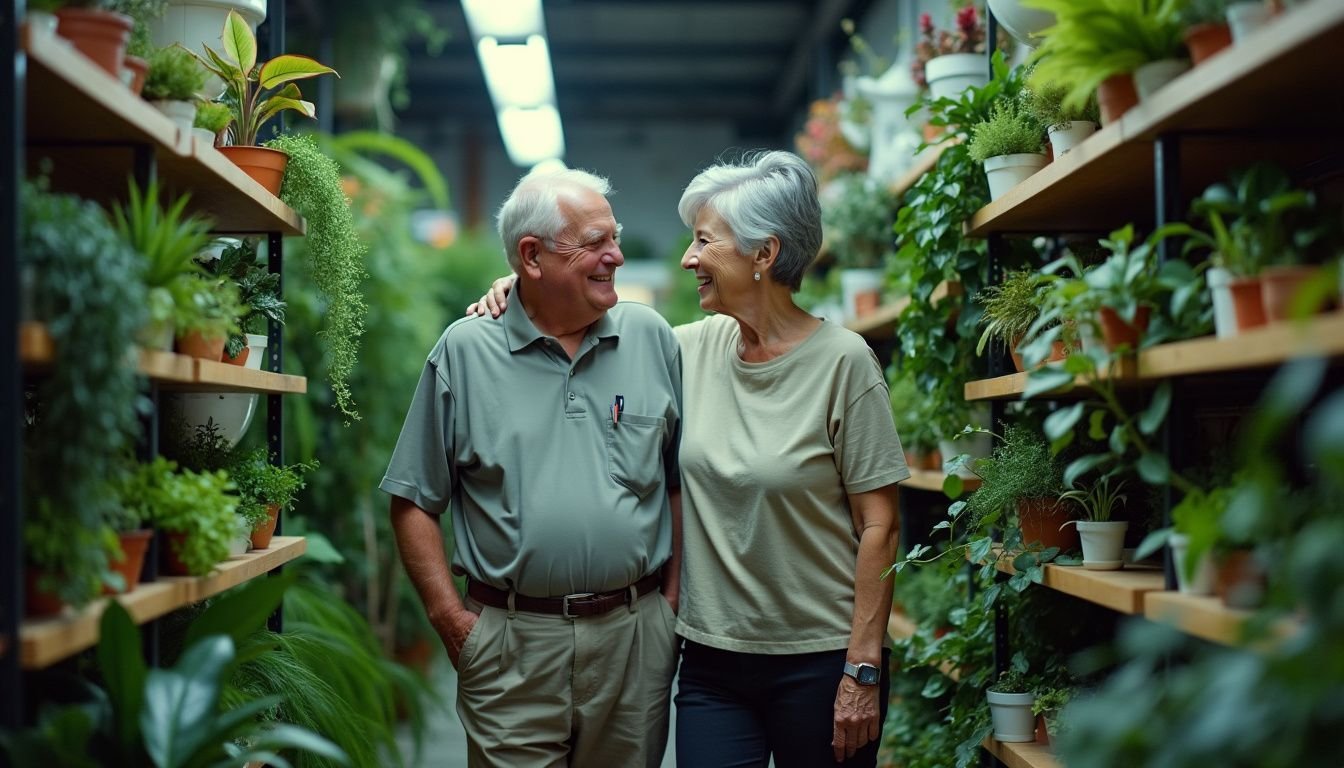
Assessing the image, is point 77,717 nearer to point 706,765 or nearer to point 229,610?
point 229,610

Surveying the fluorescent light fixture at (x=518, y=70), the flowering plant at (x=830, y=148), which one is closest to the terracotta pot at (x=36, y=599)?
the flowering plant at (x=830, y=148)

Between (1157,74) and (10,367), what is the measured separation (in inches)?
62.7

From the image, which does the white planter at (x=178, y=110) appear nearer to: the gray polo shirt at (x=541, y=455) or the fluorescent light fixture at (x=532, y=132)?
the gray polo shirt at (x=541, y=455)

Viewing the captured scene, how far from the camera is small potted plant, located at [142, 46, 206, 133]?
1.98 metres

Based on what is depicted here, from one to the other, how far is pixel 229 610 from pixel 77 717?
47 centimetres

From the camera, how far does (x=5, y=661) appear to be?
1.48 metres

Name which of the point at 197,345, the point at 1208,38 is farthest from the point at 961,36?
the point at 197,345

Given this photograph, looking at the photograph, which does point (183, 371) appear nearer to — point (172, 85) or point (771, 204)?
point (172, 85)

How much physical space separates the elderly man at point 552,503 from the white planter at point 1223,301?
1.20 m

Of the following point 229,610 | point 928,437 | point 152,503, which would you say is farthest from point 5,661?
point 928,437

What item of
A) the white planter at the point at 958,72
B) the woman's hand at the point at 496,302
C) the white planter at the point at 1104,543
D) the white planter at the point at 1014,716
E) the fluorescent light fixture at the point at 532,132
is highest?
the fluorescent light fixture at the point at 532,132

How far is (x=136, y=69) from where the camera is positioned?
1.84 meters

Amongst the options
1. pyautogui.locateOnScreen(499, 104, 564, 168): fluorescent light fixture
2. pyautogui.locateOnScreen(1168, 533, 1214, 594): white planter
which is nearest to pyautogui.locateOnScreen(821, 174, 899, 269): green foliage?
pyautogui.locateOnScreen(1168, 533, 1214, 594): white planter

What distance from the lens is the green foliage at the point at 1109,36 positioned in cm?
178
